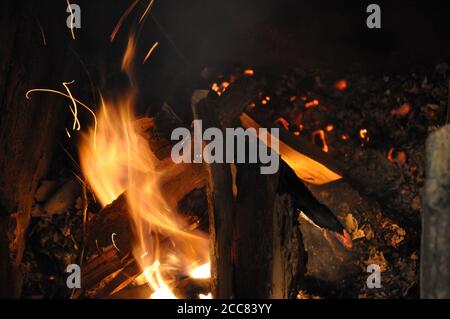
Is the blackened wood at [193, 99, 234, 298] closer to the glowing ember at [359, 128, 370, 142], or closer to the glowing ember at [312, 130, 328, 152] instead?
the glowing ember at [312, 130, 328, 152]

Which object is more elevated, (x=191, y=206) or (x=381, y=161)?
(x=381, y=161)

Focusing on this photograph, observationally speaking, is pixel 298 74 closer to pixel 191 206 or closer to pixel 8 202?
pixel 191 206

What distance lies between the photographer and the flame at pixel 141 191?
9.11 ft

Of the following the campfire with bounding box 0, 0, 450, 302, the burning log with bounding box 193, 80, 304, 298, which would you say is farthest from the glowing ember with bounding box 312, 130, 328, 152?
the burning log with bounding box 193, 80, 304, 298

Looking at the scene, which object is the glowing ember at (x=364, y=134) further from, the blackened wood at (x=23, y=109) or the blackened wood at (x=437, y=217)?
the blackened wood at (x=23, y=109)

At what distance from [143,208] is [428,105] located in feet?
5.75

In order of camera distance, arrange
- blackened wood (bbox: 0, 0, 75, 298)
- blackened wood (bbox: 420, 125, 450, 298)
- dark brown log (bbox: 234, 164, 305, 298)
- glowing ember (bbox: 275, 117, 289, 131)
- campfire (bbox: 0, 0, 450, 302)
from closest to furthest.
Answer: blackened wood (bbox: 420, 125, 450, 298) < dark brown log (bbox: 234, 164, 305, 298) < blackened wood (bbox: 0, 0, 75, 298) < campfire (bbox: 0, 0, 450, 302) < glowing ember (bbox: 275, 117, 289, 131)

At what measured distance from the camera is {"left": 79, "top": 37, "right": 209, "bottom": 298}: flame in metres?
2.78

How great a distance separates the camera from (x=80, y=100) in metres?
3.13

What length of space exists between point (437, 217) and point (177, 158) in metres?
1.52

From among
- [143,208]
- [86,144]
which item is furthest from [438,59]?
[86,144]

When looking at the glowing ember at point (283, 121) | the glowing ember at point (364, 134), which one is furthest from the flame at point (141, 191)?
the glowing ember at point (364, 134)

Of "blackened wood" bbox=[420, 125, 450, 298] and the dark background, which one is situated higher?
the dark background

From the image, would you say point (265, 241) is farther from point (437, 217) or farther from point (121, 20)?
point (121, 20)
